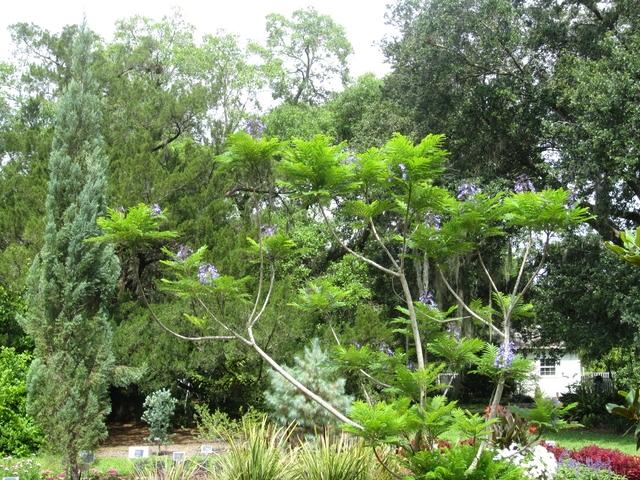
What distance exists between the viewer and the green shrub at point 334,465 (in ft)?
18.1

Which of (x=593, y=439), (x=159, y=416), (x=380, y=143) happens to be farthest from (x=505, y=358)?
(x=380, y=143)

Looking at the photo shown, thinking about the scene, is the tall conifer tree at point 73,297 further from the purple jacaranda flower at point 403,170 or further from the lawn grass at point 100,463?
the purple jacaranda flower at point 403,170

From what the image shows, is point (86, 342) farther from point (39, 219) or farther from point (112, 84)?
point (112, 84)

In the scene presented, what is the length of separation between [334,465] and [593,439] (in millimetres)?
10380

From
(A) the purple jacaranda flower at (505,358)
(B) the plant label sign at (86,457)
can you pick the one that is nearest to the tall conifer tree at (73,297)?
(B) the plant label sign at (86,457)

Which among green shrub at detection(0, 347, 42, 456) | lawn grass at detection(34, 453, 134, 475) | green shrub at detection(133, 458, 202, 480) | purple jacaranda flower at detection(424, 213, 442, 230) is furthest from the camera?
green shrub at detection(0, 347, 42, 456)

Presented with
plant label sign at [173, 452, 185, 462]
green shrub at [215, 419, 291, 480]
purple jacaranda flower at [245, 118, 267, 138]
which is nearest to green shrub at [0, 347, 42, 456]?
plant label sign at [173, 452, 185, 462]

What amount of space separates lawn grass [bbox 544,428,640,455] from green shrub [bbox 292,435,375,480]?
24.0ft

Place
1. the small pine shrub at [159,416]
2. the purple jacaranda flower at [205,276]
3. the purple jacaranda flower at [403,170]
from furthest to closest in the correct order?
1. the small pine shrub at [159,416]
2. the purple jacaranda flower at [205,276]
3. the purple jacaranda flower at [403,170]

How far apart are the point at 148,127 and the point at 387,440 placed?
11.6 m

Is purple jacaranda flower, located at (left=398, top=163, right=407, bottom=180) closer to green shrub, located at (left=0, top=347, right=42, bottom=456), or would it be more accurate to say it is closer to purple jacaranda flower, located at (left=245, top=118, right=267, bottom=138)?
purple jacaranda flower, located at (left=245, top=118, right=267, bottom=138)

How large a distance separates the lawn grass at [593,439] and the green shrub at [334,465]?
288 inches

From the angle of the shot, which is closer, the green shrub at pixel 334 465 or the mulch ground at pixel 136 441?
the green shrub at pixel 334 465

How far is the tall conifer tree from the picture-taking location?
7.17 m
